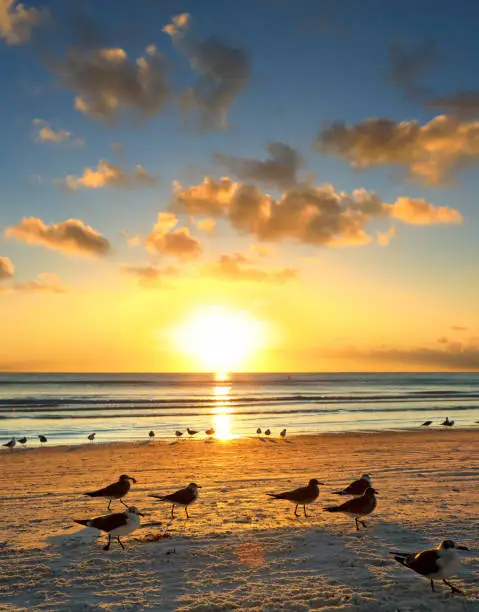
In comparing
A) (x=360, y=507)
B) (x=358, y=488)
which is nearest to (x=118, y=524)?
(x=360, y=507)

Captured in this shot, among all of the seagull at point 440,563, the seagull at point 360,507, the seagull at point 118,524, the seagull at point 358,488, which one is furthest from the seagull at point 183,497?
the seagull at point 440,563

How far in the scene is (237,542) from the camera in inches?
375

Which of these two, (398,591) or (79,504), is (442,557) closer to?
(398,591)

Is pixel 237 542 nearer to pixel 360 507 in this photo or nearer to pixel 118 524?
pixel 118 524

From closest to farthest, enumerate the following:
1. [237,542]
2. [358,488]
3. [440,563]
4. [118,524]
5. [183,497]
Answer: [440,563]
[118,524]
[237,542]
[183,497]
[358,488]

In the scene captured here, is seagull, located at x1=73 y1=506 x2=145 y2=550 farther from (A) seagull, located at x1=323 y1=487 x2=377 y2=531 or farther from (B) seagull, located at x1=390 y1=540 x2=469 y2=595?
(B) seagull, located at x1=390 y1=540 x2=469 y2=595

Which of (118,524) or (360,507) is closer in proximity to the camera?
(118,524)

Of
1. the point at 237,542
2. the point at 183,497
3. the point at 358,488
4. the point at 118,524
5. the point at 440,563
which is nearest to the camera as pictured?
the point at 440,563

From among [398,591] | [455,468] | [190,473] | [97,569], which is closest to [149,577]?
[97,569]

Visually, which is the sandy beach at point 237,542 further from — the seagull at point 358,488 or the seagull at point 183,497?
the seagull at point 358,488

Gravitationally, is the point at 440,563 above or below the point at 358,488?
above

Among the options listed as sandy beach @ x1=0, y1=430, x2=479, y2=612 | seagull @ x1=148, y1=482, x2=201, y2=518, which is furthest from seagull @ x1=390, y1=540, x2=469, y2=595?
seagull @ x1=148, y1=482, x2=201, y2=518

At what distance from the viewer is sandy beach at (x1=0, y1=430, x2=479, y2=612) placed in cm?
727

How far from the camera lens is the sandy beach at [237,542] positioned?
7.27m
